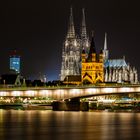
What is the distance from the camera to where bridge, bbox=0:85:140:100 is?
143875mm

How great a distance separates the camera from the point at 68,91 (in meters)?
147

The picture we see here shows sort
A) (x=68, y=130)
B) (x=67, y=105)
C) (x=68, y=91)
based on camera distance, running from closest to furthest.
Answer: (x=68, y=130) → (x=68, y=91) → (x=67, y=105)

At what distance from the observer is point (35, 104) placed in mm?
178250

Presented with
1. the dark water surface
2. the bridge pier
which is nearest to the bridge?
the bridge pier

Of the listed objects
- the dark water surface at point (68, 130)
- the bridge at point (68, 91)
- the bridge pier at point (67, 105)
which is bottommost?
the dark water surface at point (68, 130)

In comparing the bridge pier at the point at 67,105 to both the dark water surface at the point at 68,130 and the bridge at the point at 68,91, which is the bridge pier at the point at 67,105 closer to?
the bridge at the point at 68,91

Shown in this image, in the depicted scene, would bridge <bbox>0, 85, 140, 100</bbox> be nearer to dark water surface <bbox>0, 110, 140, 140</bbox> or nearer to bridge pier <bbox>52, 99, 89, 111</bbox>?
bridge pier <bbox>52, 99, 89, 111</bbox>

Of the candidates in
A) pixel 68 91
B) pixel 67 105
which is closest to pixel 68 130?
pixel 68 91

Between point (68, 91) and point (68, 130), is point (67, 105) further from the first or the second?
point (68, 130)

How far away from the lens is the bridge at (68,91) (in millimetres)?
143875

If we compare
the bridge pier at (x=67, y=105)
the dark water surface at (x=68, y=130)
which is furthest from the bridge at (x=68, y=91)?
the dark water surface at (x=68, y=130)

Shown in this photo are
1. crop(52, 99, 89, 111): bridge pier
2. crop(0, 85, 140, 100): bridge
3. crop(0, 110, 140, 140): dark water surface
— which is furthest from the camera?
crop(52, 99, 89, 111): bridge pier

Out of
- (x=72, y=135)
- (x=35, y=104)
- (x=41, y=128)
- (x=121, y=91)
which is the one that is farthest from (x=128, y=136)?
(x=35, y=104)

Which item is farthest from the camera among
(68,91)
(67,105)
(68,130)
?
(67,105)
